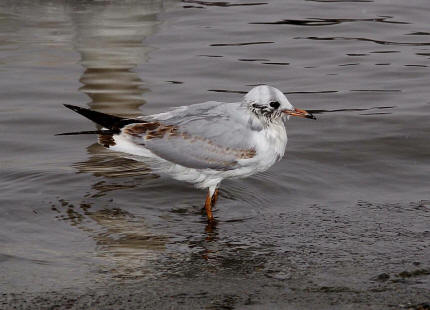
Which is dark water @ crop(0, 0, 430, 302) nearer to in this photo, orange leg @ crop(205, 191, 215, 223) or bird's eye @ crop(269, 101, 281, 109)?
orange leg @ crop(205, 191, 215, 223)

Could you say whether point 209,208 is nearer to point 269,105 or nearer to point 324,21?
point 269,105

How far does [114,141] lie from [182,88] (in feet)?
11.4

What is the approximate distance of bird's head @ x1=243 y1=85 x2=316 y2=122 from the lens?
712cm

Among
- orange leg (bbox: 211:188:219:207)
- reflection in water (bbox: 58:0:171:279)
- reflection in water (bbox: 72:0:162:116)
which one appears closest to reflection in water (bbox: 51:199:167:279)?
reflection in water (bbox: 58:0:171:279)

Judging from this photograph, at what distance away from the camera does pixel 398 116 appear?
9938 mm

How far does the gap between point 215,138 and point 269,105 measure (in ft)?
1.56

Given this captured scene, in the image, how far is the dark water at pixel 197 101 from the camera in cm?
651

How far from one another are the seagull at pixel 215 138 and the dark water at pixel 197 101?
366mm

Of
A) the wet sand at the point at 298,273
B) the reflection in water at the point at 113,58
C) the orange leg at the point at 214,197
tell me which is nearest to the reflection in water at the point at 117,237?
the wet sand at the point at 298,273

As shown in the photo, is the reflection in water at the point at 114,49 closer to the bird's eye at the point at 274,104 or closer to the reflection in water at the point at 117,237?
the reflection in water at the point at 117,237

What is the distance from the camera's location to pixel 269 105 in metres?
7.13

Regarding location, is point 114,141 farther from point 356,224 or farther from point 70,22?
point 70,22

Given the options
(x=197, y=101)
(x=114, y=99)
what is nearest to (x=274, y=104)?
(x=197, y=101)

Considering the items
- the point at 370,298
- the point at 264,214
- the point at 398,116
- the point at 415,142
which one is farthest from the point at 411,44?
the point at 370,298
